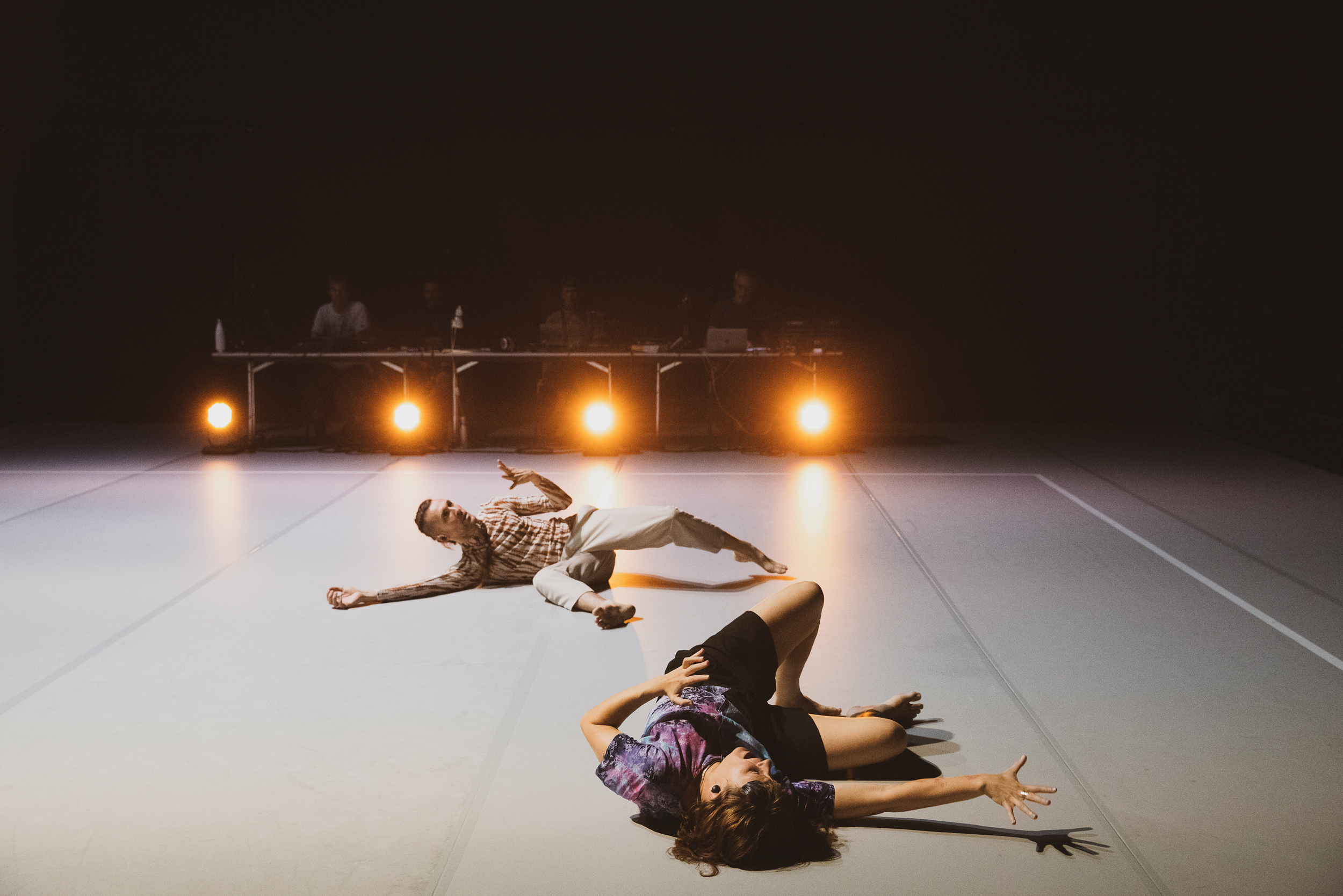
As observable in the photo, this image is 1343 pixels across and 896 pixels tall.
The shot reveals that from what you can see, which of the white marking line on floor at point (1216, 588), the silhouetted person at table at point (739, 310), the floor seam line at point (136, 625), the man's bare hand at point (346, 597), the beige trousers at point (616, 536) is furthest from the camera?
the silhouetted person at table at point (739, 310)

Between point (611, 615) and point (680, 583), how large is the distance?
847 mm

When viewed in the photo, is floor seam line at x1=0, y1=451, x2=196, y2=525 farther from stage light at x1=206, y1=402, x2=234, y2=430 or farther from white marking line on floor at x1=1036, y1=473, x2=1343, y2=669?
white marking line on floor at x1=1036, y1=473, x2=1343, y2=669

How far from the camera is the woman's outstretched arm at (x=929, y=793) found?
2736 millimetres

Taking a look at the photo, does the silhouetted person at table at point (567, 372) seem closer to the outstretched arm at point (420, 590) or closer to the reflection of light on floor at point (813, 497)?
the reflection of light on floor at point (813, 497)

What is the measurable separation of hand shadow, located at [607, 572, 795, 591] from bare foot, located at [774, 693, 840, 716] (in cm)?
169

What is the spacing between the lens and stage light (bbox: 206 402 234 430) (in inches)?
365

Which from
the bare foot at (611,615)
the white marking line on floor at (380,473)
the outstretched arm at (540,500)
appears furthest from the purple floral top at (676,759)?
the white marking line on floor at (380,473)

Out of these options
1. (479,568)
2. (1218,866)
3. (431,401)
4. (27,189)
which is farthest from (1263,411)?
(27,189)

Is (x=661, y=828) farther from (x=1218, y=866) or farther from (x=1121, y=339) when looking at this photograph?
(x=1121, y=339)

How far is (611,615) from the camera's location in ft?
15.3

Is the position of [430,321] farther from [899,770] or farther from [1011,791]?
[1011,791]

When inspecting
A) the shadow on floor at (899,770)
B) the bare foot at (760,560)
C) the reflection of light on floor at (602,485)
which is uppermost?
the bare foot at (760,560)

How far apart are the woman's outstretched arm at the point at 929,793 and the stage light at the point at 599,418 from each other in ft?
22.3

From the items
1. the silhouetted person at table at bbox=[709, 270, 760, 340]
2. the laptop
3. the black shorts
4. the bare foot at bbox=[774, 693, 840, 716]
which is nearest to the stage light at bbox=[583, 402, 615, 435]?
the laptop
